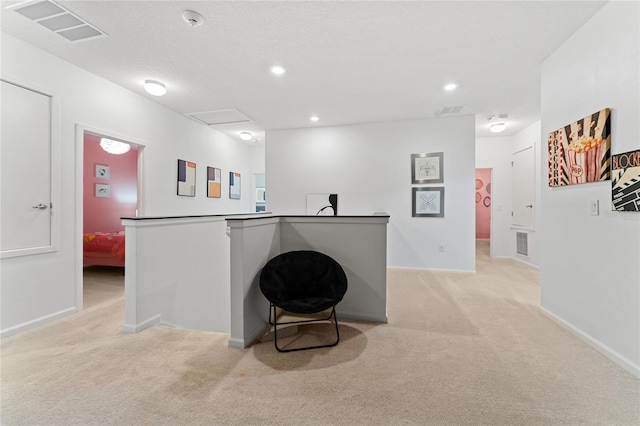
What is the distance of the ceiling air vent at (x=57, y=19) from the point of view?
2.25m

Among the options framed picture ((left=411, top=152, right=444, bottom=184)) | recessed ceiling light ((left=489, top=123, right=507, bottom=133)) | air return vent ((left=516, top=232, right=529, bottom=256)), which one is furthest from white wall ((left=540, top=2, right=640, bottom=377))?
air return vent ((left=516, top=232, right=529, bottom=256))

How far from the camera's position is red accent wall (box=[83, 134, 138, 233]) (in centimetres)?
592

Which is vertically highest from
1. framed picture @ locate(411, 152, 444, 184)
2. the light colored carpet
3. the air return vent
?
framed picture @ locate(411, 152, 444, 184)

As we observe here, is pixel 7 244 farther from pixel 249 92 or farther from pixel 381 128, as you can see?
pixel 381 128

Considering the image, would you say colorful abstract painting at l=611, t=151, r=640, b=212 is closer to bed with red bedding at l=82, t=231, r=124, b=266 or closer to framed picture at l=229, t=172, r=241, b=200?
bed with red bedding at l=82, t=231, r=124, b=266

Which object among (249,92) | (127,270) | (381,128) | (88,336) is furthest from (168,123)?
(381,128)

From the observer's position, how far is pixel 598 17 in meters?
2.24

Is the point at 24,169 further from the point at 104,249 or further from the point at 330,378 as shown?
the point at 330,378

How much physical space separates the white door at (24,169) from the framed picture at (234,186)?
11.7 feet

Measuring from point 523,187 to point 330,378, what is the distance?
5806 mm

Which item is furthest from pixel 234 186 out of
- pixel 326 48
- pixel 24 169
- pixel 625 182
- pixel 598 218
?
pixel 625 182

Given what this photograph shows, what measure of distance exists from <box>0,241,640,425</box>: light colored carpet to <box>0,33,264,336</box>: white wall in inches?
12.2

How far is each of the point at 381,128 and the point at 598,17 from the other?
324cm

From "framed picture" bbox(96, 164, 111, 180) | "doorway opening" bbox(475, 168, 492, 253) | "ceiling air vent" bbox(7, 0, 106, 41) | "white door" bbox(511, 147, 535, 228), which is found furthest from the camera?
"doorway opening" bbox(475, 168, 492, 253)
